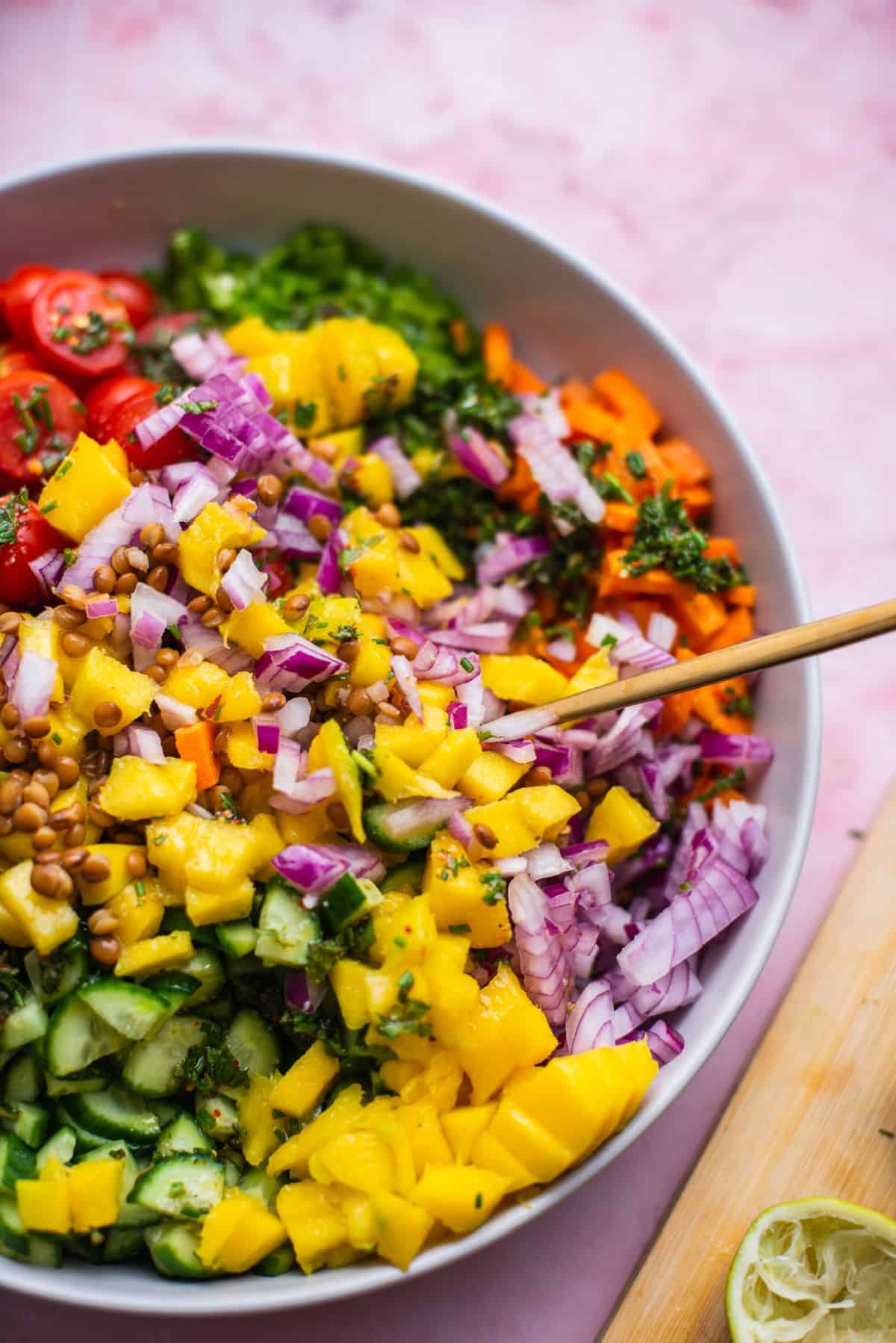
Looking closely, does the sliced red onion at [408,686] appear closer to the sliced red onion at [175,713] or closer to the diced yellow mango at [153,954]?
the sliced red onion at [175,713]

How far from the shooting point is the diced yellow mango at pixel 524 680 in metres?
2.54

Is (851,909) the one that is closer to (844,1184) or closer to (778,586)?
(844,1184)

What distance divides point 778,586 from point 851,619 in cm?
54

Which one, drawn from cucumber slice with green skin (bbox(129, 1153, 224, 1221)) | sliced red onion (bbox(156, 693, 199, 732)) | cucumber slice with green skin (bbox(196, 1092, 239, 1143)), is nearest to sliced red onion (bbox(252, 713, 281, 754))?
sliced red onion (bbox(156, 693, 199, 732))

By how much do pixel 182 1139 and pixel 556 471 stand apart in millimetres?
1772

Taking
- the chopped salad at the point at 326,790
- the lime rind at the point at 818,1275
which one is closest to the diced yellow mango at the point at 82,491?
the chopped salad at the point at 326,790

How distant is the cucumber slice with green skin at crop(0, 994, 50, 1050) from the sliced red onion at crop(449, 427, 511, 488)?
1.63 m

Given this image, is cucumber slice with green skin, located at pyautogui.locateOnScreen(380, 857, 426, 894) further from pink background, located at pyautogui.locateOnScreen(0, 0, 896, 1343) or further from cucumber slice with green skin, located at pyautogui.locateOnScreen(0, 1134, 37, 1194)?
pink background, located at pyautogui.locateOnScreen(0, 0, 896, 1343)

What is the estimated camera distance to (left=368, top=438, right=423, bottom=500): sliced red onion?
2.93m

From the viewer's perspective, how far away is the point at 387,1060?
2.24 m

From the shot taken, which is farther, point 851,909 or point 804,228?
point 804,228

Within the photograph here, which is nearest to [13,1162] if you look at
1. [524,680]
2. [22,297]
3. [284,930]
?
[284,930]

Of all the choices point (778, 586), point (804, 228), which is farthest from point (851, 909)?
point (804, 228)

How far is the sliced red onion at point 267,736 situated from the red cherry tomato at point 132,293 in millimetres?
1374
